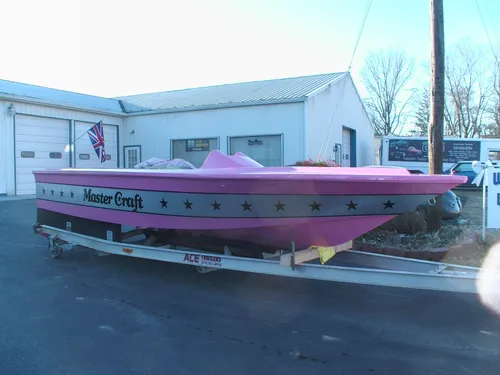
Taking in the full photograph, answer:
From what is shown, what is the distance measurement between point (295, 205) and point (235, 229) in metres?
0.83

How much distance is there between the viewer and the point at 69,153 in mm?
17734

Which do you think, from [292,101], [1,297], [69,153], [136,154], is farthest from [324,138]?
[1,297]

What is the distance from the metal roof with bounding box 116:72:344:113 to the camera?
17.1 metres

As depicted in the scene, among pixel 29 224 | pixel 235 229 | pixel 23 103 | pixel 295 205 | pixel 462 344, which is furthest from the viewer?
pixel 23 103

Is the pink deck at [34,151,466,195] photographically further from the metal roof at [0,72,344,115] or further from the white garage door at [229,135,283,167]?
the white garage door at [229,135,283,167]

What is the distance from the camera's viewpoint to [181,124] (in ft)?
62.1

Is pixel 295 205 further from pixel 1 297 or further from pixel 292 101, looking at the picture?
pixel 292 101

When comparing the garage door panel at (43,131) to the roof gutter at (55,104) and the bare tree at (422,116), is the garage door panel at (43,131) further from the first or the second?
the bare tree at (422,116)

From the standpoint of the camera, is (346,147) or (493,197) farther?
(346,147)

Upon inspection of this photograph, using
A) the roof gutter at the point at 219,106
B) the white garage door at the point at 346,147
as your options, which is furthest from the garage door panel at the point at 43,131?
the white garage door at the point at 346,147

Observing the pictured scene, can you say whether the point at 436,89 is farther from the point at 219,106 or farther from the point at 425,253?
the point at 219,106

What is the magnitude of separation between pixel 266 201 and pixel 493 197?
4078 millimetres

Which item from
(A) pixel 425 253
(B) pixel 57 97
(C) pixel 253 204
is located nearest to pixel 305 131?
(A) pixel 425 253

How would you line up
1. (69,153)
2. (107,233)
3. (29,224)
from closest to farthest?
(107,233) → (29,224) → (69,153)
